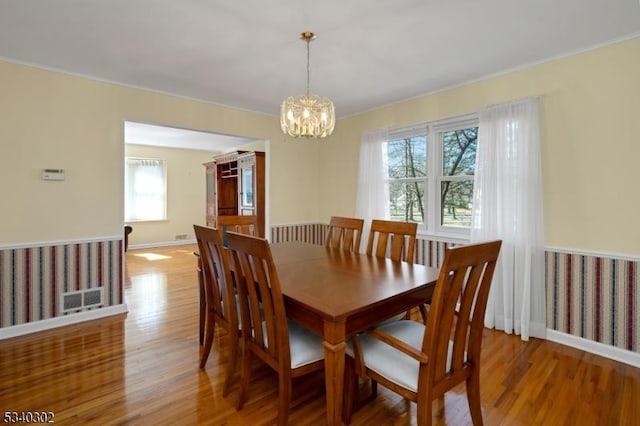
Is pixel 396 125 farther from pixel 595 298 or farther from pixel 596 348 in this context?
pixel 596 348

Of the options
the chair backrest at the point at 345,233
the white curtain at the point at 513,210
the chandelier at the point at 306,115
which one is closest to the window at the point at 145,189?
the chair backrest at the point at 345,233

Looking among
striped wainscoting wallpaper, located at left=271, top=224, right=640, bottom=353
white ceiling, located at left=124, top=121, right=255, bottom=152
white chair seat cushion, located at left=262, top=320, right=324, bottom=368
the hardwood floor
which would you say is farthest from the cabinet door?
striped wainscoting wallpaper, located at left=271, top=224, right=640, bottom=353

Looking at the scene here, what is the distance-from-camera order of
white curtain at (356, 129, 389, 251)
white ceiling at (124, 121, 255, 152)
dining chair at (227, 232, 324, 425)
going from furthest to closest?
white ceiling at (124, 121, 255, 152) → white curtain at (356, 129, 389, 251) → dining chair at (227, 232, 324, 425)

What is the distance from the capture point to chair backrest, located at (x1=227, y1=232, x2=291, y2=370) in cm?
146

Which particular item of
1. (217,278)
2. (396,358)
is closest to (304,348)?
(396,358)

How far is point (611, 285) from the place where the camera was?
2.41 meters

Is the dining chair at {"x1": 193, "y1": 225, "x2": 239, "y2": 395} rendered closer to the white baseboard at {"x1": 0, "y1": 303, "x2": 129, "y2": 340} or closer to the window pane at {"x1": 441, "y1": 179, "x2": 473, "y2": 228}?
the white baseboard at {"x1": 0, "y1": 303, "x2": 129, "y2": 340}

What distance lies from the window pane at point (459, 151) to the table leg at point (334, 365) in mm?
2627

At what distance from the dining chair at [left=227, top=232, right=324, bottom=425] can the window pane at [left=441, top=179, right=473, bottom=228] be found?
2370 mm

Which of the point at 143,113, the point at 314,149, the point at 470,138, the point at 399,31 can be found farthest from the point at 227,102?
the point at 470,138

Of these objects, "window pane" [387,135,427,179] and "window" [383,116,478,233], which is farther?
"window pane" [387,135,427,179]

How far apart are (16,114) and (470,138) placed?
4.36m

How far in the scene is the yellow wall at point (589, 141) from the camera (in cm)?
233

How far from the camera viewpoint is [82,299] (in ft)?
10.2
